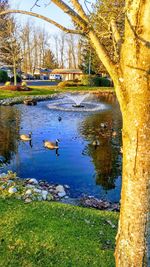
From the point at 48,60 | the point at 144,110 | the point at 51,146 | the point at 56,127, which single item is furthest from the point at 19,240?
the point at 48,60

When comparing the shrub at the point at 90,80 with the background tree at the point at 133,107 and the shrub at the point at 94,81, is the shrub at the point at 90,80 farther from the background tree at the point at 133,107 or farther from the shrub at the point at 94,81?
the background tree at the point at 133,107

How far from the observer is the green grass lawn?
4270 mm

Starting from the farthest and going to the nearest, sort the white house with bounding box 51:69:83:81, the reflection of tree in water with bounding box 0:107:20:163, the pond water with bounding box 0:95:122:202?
1. the white house with bounding box 51:69:83:81
2. the reflection of tree in water with bounding box 0:107:20:163
3. the pond water with bounding box 0:95:122:202

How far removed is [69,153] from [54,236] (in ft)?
26.3

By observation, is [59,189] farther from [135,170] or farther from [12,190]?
[135,170]

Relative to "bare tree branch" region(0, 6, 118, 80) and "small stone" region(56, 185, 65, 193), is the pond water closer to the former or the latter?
"small stone" region(56, 185, 65, 193)

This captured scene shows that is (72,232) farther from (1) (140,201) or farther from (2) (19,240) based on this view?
(1) (140,201)

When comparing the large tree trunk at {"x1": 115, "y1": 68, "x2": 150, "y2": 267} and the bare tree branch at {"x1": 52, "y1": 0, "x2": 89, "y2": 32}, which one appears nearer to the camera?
the large tree trunk at {"x1": 115, "y1": 68, "x2": 150, "y2": 267}

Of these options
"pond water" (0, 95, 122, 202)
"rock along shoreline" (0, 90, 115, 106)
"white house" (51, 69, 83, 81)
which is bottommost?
"pond water" (0, 95, 122, 202)

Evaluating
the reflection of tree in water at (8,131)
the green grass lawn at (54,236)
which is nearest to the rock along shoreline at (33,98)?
the reflection of tree in water at (8,131)

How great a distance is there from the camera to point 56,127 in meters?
18.5

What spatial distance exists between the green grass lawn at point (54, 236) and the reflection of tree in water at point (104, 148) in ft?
11.7

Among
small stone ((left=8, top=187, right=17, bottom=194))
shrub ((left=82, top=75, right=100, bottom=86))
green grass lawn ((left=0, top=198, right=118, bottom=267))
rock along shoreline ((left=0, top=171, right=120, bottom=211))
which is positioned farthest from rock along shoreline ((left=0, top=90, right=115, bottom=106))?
green grass lawn ((left=0, top=198, right=118, bottom=267))

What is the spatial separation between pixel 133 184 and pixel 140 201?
0.18 m
